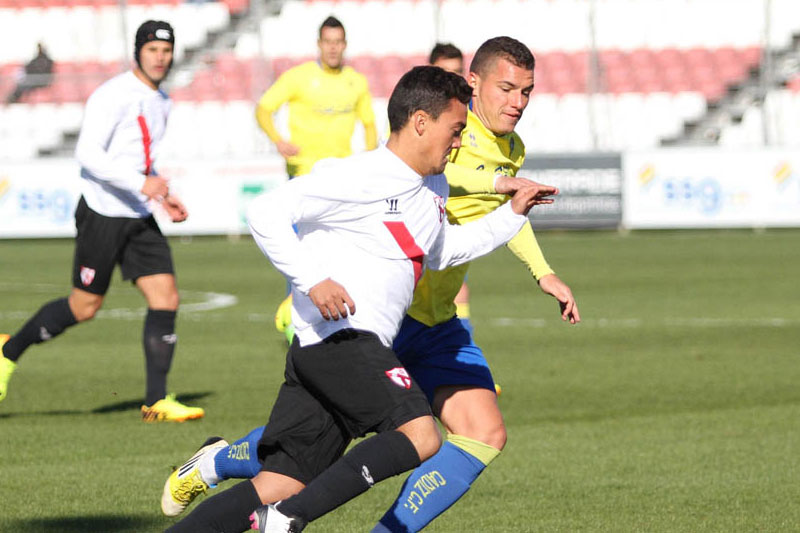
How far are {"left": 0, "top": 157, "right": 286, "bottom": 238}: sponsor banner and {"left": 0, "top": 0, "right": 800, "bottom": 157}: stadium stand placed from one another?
3.78m

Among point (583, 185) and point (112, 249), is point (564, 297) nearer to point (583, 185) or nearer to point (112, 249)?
point (112, 249)

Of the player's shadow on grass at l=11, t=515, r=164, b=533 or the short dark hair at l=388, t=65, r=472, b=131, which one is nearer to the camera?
the short dark hair at l=388, t=65, r=472, b=131

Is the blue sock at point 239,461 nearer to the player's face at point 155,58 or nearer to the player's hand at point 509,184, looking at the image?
the player's hand at point 509,184

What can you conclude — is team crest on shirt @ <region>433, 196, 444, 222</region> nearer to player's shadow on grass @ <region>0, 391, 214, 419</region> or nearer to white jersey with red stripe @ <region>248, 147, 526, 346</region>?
white jersey with red stripe @ <region>248, 147, 526, 346</region>

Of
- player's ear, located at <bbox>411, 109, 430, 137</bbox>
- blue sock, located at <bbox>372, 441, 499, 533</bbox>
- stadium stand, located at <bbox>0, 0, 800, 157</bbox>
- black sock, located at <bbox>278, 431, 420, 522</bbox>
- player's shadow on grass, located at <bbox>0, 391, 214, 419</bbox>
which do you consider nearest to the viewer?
black sock, located at <bbox>278, 431, 420, 522</bbox>

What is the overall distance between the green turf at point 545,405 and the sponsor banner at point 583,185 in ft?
24.0

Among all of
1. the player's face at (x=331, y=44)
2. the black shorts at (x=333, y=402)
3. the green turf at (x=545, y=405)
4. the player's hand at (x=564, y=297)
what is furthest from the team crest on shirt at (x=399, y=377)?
the player's face at (x=331, y=44)

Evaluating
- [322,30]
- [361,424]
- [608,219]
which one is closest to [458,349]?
[361,424]

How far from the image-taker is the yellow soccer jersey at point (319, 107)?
11.8m

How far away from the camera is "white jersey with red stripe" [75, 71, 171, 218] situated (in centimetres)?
816

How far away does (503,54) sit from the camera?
5.55 metres

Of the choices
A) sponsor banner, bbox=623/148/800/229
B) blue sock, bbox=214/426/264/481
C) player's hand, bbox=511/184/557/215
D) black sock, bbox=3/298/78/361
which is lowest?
sponsor banner, bbox=623/148/800/229

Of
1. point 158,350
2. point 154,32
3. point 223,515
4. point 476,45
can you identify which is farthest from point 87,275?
point 476,45

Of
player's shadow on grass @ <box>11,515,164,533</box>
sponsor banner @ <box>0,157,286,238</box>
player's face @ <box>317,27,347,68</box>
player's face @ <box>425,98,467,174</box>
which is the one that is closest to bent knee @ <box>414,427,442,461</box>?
player's face @ <box>425,98,467,174</box>
